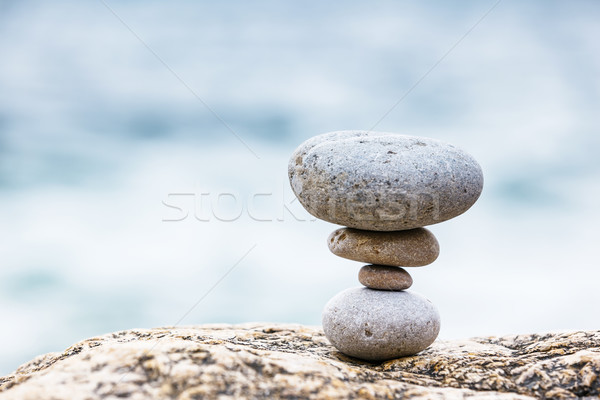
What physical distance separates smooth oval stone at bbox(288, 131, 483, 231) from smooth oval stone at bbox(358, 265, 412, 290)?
54cm

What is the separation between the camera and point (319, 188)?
4.66m

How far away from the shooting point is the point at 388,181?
14.5 ft

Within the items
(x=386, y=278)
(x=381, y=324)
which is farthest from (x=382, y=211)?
(x=381, y=324)

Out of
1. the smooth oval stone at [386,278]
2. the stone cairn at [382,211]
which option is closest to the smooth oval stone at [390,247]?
the stone cairn at [382,211]

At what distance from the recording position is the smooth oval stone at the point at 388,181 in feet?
14.6

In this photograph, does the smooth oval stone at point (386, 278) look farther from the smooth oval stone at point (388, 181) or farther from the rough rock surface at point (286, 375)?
the rough rock surface at point (286, 375)

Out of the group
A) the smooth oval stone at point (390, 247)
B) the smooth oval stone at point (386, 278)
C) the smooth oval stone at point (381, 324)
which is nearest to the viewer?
the smooth oval stone at point (381, 324)

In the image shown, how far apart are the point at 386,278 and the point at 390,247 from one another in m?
0.34

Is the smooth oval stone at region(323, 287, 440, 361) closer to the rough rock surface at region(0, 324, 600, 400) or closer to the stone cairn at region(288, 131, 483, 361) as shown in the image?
the stone cairn at region(288, 131, 483, 361)

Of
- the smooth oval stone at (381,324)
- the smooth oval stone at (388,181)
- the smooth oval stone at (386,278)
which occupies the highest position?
the smooth oval stone at (388,181)

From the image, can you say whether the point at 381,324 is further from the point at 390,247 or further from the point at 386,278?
the point at 390,247

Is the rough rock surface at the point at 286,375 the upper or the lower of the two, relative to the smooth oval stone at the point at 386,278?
lower

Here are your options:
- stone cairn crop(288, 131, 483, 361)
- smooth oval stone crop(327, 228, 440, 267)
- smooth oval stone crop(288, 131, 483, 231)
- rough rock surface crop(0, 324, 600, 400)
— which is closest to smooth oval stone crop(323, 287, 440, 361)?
stone cairn crop(288, 131, 483, 361)

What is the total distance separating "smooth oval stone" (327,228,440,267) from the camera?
4922 mm
